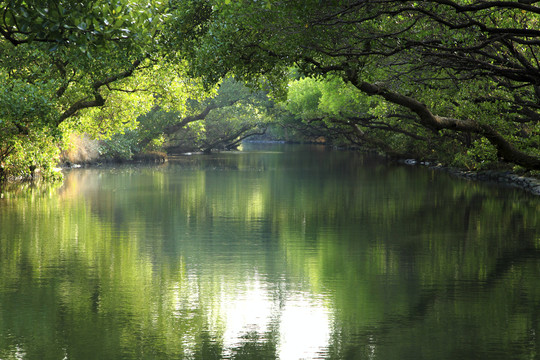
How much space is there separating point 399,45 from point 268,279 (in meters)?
7.41

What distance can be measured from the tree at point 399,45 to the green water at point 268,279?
3.30m

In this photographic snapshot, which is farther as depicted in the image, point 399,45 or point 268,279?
point 399,45

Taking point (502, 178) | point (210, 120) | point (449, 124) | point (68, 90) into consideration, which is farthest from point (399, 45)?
point (210, 120)

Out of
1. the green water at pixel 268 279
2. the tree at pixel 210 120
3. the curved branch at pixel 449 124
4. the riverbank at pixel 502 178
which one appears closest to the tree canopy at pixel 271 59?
the curved branch at pixel 449 124

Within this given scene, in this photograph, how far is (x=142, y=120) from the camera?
168ft

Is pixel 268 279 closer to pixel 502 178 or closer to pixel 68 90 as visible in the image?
pixel 68 90

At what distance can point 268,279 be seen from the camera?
37.8 feet

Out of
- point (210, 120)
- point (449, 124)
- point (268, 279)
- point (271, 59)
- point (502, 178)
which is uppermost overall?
point (210, 120)

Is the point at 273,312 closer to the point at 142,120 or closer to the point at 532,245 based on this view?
the point at 532,245

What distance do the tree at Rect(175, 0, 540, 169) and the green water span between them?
3.30 metres

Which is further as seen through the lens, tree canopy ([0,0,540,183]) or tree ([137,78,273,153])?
tree ([137,78,273,153])

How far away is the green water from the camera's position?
8180 mm

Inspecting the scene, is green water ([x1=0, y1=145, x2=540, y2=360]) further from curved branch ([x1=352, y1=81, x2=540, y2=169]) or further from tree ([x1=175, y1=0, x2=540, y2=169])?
tree ([x1=175, y1=0, x2=540, y2=169])

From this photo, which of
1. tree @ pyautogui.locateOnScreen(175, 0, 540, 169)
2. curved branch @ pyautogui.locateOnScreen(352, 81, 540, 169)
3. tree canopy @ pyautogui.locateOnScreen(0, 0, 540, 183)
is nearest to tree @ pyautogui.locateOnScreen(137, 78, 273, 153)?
tree canopy @ pyautogui.locateOnScreen(0, 0, 540, 183)
